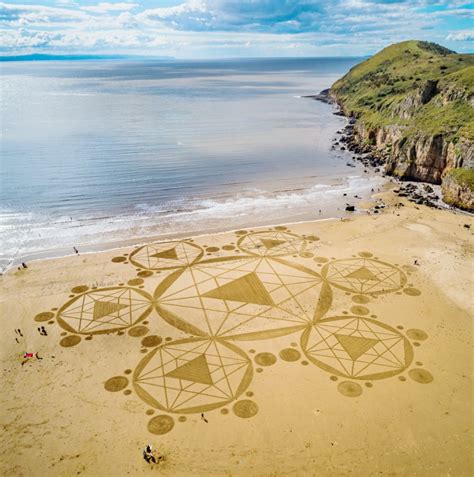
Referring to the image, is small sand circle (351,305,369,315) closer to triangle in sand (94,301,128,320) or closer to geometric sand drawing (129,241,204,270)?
geometric sand drawing (129,241,204,270)

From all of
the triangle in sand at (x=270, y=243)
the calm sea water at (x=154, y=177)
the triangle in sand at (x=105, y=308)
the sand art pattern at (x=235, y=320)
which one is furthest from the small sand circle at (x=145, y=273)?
the triangle in sand at (x=270, y=243)

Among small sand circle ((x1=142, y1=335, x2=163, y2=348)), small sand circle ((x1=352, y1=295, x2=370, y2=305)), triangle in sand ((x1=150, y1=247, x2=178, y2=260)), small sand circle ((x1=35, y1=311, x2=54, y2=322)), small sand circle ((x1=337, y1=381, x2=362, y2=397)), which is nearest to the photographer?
small sand circle ((x1=337, y1=381, x2=362, y2=397))

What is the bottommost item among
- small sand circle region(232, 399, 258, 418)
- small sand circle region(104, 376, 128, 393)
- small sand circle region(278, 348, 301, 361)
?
small sand circle region(104, 376, 128, 393)

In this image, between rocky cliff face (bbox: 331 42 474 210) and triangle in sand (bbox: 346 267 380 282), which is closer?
triangle in sand (bbox: 346 267 380 282)

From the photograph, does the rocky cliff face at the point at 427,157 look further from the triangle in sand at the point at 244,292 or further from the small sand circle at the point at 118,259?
the small sand circle at the point at 118,259

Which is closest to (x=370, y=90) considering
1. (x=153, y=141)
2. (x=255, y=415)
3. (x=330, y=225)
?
(x=153, y=141)

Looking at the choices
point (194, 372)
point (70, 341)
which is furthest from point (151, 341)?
point (70, 341)

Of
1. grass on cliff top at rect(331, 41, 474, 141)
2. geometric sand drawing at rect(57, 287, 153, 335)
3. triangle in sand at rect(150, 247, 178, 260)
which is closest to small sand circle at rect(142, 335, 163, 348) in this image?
geometric sand drawing at rect(57, 287, 153, 335)
